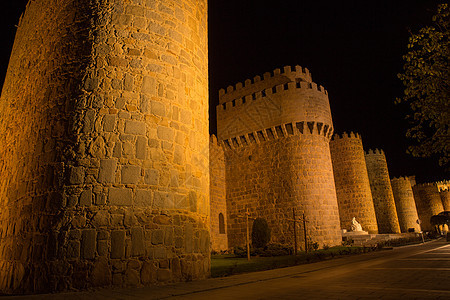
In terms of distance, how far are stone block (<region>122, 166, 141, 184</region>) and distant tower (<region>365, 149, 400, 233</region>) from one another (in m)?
30.9

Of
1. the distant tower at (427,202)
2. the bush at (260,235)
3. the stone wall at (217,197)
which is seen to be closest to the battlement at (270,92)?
the stone wall at (217,197)

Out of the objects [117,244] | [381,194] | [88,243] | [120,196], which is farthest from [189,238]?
[381,194]

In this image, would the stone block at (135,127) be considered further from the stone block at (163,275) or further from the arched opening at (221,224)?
the arched opening at (221,224)

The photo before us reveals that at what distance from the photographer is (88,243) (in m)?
4.62

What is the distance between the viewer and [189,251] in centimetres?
559

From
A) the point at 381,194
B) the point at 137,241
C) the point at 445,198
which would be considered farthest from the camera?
the point at 445,198

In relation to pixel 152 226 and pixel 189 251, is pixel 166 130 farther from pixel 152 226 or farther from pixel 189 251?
pixel 189 251

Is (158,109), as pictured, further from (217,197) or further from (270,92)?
(270,92)

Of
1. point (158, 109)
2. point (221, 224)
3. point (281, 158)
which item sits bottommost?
point (221, 224)

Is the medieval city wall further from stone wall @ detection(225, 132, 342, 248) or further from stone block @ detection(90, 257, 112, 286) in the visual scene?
stone block @ detection(90, 257, 112, 286)

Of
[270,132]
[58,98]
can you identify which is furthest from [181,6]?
[270,132]

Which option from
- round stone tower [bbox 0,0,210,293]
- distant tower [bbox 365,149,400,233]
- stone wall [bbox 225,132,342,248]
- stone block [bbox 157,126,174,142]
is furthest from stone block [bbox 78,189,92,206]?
distant tower [bbox 365,149,400,233]

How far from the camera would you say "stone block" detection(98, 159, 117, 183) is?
499cm

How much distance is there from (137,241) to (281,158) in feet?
50.1
